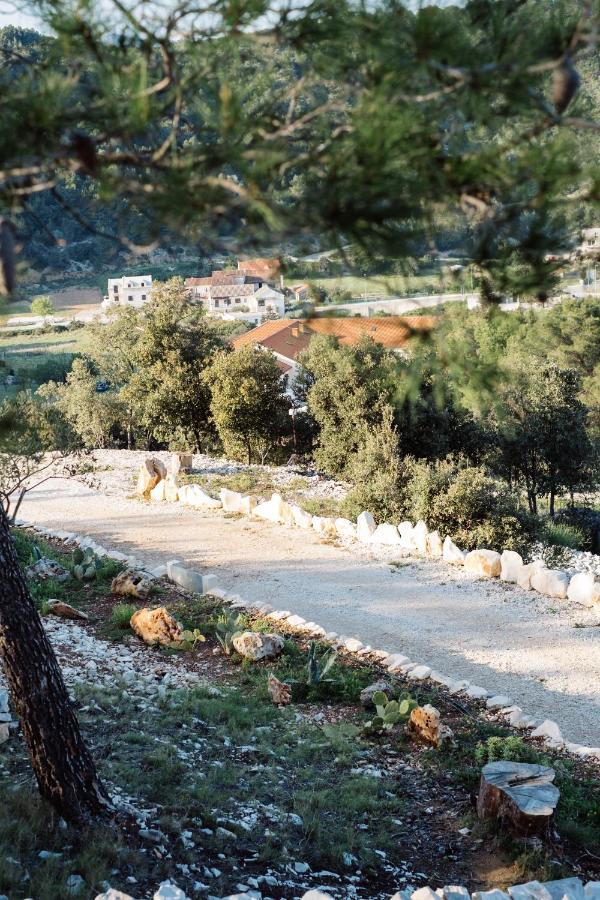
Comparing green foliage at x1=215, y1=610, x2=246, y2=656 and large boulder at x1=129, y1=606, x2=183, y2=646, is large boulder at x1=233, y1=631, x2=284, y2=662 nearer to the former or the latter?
green foliage at x1=215, y1=610, x2=246, y2=656

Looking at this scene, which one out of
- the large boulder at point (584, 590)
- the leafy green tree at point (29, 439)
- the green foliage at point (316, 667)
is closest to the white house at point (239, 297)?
the leafy green tree at point (29, 439)

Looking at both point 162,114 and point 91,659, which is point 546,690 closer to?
point 91,659

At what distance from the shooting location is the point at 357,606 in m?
10.0

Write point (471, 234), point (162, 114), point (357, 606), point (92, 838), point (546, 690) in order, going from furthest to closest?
point (357, 606) → point (546, 690) → point (92, 838) → point (471, 234) → point (162, 114)

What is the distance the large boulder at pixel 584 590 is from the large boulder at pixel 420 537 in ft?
7.45

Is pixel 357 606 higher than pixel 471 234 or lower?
lower

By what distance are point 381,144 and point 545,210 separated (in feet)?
2.11

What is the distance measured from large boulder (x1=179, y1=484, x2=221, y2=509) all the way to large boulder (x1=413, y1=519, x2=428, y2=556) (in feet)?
13.4

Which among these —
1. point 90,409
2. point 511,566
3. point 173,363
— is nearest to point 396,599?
point 511,566

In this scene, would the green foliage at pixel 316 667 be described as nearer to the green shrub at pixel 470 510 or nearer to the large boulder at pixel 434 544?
the large boulder at pixel 434 544

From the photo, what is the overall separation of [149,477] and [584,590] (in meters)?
8.50

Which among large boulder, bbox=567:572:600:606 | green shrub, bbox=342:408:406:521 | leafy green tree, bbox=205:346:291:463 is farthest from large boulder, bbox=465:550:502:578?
leafy green tree, bbox=205:346:291:463

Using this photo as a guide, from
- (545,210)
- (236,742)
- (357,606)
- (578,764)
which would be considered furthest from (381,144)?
(357,606)

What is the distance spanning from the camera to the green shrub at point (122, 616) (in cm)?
923
